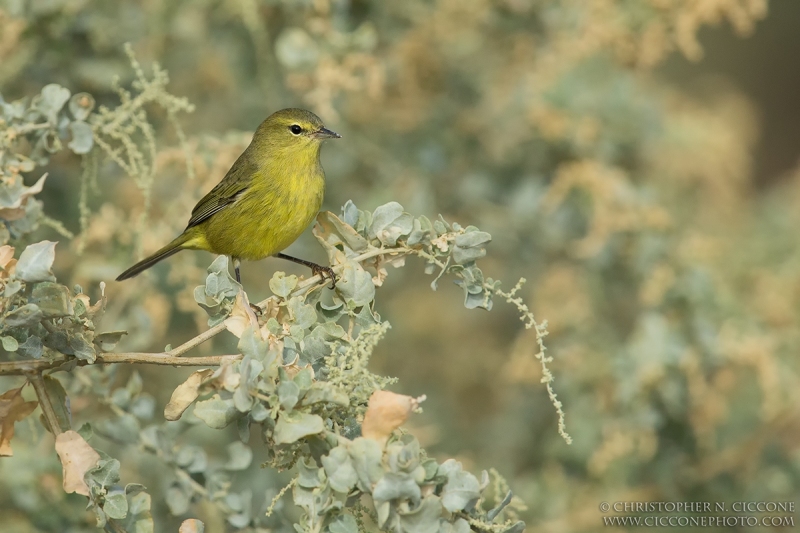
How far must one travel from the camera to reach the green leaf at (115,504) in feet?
6.36

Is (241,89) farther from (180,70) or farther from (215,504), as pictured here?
(215,504)

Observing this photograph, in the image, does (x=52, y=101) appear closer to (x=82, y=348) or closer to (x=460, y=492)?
(x=82, y=348)

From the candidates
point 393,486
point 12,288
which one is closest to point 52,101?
point 12,288

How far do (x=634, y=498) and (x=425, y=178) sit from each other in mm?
1697

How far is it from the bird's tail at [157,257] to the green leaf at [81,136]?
55 centimetres

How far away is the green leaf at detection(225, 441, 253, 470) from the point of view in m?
2.50

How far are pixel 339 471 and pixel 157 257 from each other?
1855 millimetres

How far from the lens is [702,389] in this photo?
139 inches

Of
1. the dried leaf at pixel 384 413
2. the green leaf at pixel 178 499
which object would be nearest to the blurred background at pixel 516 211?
the green leaf at pixel 178 499

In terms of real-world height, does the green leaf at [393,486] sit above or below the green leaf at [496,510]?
below

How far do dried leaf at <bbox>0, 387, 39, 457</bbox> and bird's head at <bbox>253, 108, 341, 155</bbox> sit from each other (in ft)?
6.06

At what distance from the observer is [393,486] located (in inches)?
Answer: 67.0

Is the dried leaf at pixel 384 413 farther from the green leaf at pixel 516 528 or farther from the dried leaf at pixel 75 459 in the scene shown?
the dried leaf at pixel 75 459

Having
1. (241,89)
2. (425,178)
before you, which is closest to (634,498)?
(425,178)
